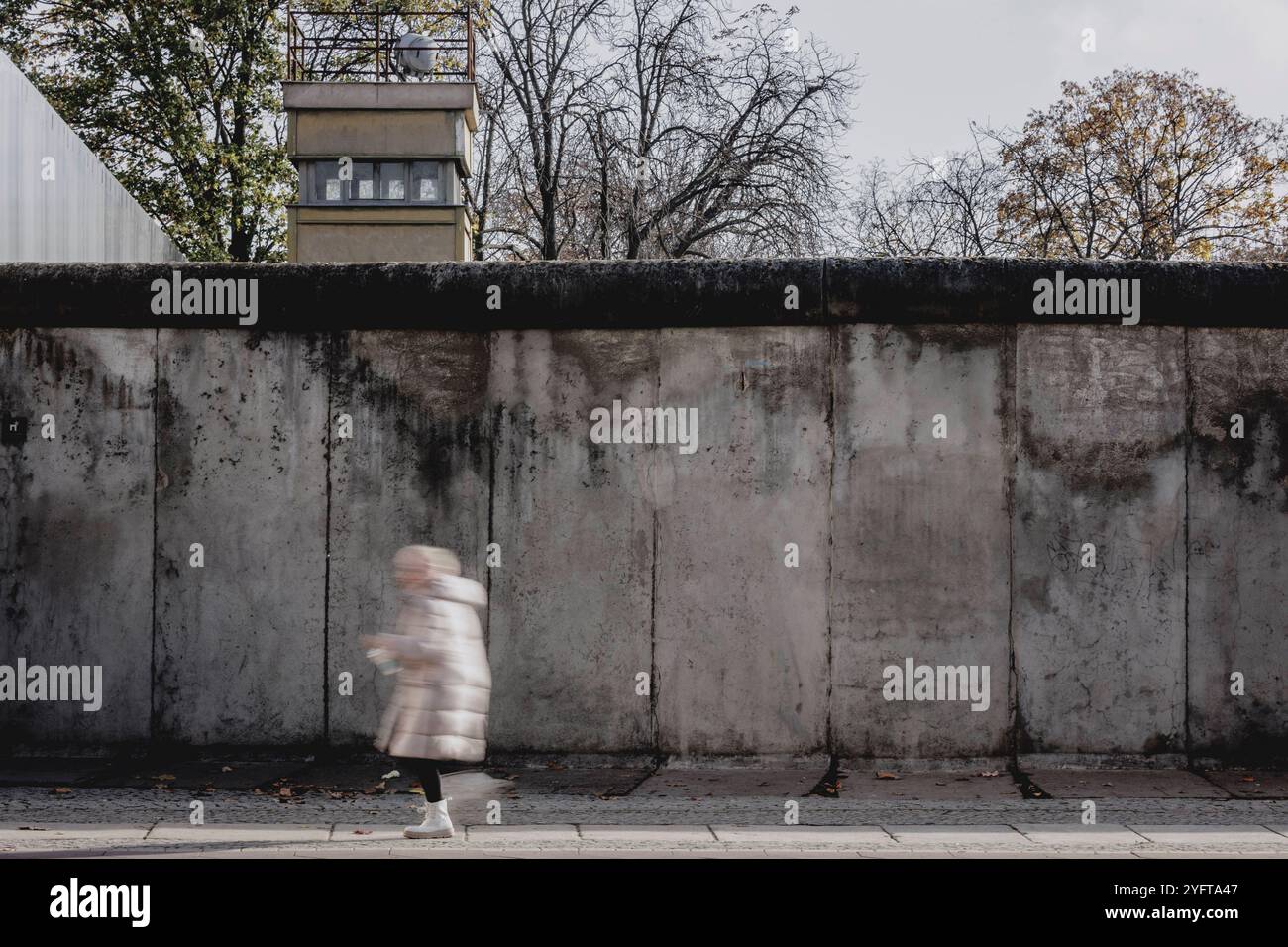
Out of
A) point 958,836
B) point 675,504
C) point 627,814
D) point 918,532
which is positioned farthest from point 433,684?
point 918,532

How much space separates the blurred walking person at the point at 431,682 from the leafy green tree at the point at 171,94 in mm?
25213

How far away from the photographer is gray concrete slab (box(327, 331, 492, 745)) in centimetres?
778

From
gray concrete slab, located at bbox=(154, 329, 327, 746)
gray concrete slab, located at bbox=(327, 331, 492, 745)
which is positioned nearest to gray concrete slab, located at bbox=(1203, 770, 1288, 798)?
gray concrete slab, located at bbox=(327, 331, 492, 745)

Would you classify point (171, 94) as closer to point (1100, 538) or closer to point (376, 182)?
point (376, 182)

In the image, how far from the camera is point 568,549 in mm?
7816

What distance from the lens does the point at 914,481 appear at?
777cm

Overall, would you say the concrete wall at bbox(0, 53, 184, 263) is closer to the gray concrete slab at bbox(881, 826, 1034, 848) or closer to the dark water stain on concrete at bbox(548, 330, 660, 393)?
the dark water stain on concrete at bbox(548, 330, 660, 393)

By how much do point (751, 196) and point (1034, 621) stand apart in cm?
1834

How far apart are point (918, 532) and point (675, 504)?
1633 mm

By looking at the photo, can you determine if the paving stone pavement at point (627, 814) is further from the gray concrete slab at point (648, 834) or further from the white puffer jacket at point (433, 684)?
the white puffer jacket at point (433, 684)

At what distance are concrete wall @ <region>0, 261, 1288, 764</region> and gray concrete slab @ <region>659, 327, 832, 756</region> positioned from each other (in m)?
0.02

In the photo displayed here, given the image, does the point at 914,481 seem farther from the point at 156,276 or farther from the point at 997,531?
the point at 156,276
